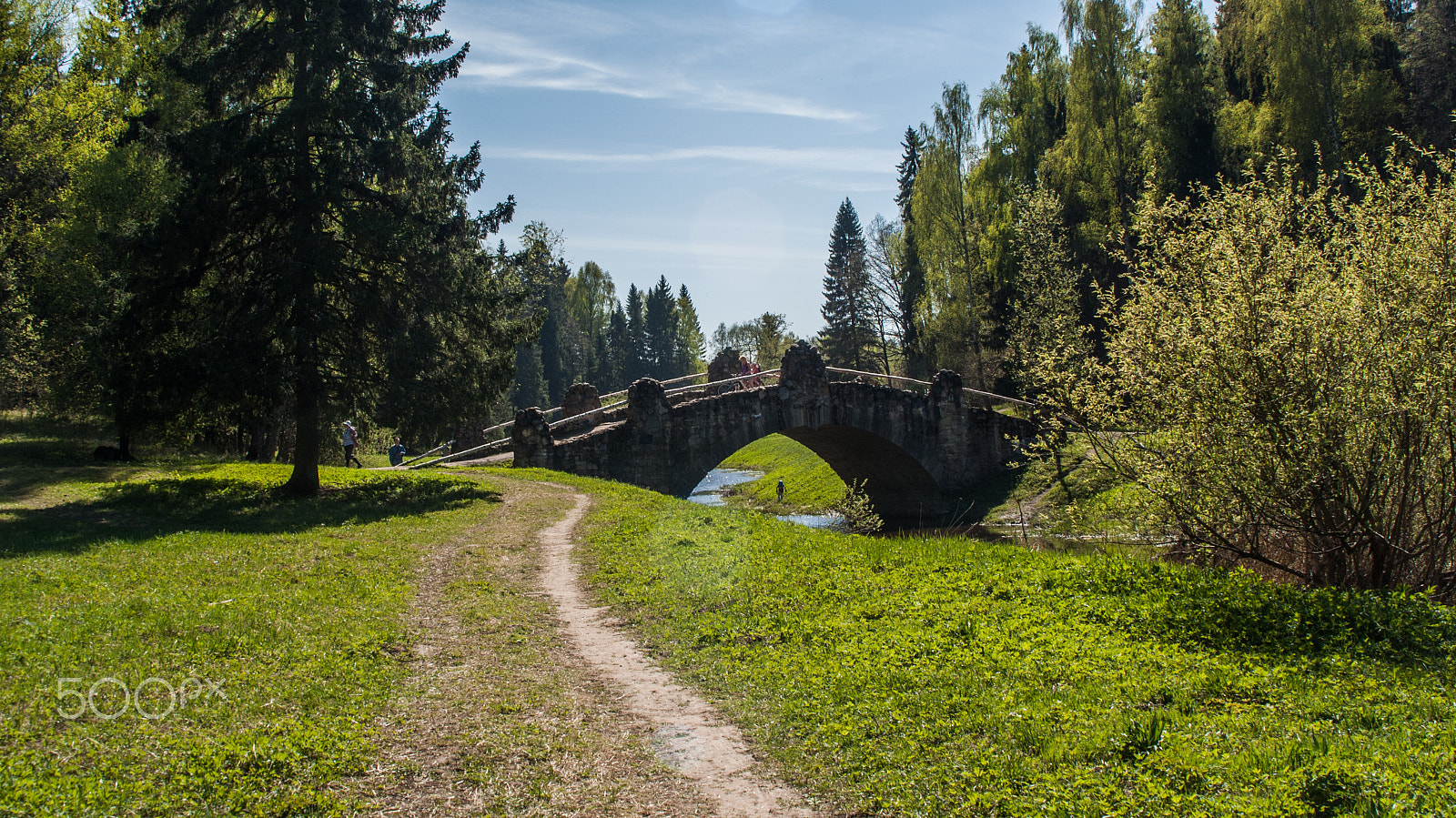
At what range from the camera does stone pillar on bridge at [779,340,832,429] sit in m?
29.3

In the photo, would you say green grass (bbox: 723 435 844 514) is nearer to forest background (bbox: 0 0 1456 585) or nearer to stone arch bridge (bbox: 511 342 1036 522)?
stone arch bridge (bbox: 511 342 1036 522)

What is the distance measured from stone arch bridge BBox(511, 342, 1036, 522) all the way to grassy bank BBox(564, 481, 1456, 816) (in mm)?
14245

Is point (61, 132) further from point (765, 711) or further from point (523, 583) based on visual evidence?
point (765, 711)

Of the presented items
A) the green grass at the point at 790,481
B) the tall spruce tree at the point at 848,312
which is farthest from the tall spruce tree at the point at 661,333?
the green grass at the point at 790,481

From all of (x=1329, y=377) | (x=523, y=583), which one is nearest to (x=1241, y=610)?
(x=1329, y=377)

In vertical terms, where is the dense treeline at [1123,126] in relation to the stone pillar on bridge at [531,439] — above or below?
above

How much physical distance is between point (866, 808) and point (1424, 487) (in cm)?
834

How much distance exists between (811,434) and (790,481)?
16.0m

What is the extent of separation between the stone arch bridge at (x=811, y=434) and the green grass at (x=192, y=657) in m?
10.8

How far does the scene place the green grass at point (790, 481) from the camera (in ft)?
141

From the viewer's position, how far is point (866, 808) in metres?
5.53

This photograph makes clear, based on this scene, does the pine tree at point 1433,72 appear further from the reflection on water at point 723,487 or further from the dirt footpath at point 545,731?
the dirt footpath at point 545,731

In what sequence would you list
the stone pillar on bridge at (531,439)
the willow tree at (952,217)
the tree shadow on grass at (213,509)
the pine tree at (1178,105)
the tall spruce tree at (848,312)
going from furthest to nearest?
the tall spruce tree at (848,312), the willow tree at (952,217), the pine tree at (1178,105), the stone pillar on bridge at (531,439), the tree shadow on grass at (213,509)

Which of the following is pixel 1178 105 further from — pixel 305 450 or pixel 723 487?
pixel 305 450
